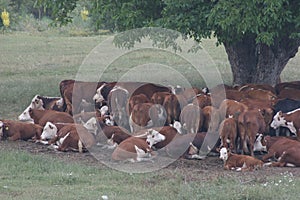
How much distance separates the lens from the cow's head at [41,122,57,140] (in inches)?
496

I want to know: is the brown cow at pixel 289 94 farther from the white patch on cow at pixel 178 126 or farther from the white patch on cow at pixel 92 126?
the white patch on cow at pixel 92 126

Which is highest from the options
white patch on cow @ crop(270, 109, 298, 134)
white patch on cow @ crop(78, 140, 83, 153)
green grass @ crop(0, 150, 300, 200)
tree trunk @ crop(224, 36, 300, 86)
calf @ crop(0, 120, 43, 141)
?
tree trunk @ crop(224, 36, 300, 86)

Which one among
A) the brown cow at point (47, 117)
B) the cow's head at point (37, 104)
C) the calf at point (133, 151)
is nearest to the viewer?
the calf at point (133, 151)

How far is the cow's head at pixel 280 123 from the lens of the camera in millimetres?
12138

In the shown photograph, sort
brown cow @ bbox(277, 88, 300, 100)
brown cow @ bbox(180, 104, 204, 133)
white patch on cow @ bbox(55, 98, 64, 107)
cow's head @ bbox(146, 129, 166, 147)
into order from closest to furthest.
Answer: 1. cow's head @ bbox(146, 129, 166, 147)
2. brown cow @ bbox(180, 104, 204, 133)
3. brown cow @ bbox(277, 88, 300, 100)
4. white patch on cow @ bbox(55, 98, 64, 107)

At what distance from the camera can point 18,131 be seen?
12.9 m

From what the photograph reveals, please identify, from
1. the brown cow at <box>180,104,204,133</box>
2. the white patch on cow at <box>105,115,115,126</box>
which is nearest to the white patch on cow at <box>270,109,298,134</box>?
the brown cow at <box>180,104,204,133</box>

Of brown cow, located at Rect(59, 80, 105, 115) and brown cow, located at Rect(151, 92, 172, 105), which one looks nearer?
brown cow, located at Rect(151, 92, 172, 105)

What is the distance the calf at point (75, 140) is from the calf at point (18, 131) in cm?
79

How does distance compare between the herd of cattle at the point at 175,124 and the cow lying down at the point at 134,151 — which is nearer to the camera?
the cow lying down at the point at 134,151

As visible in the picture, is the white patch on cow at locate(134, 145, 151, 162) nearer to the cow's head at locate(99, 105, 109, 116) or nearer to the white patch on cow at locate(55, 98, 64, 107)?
the cow's head at locate(99, 105, 109, 116)

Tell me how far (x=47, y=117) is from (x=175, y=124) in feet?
8.05

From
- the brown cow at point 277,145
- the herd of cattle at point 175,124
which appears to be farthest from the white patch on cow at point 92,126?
the brown cow at point 277,145

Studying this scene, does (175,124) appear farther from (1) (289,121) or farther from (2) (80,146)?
(1) (289,121)
